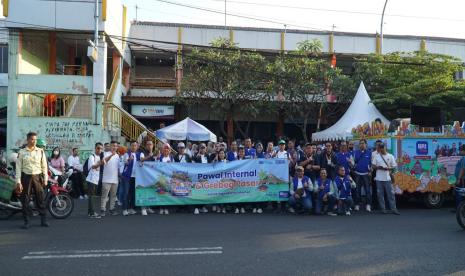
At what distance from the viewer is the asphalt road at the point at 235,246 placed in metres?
6.57

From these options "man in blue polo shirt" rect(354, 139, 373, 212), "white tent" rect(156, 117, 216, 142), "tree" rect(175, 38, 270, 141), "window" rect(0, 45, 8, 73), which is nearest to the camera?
"man in blue polo shirt" rect(354, 139, 373, 212)

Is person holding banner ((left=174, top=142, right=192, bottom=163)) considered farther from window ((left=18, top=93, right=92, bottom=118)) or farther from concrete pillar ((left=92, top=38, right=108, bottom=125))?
window ((left=18, top=93, right=92, bottom=118))

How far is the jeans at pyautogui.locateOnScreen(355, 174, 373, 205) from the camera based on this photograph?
1307 cm

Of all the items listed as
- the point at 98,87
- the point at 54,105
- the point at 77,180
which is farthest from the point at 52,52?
the point at 77,180

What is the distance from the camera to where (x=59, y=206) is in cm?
1133

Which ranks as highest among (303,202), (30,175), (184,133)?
(184,133)

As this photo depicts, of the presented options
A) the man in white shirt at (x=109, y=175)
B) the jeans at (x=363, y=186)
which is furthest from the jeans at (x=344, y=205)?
the man in white shirt at (x=109, y=175)

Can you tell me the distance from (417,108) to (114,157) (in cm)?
858

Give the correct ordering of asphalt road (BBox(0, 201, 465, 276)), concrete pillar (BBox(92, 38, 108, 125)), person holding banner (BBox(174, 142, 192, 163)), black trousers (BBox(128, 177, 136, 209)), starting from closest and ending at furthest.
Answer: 1. asphalt road (BBox(0, 201, 465, 276))
2. black trousers (BBox(128, 177, 136, 209))
3. person holding banner (BBox(174, 142, 192, 163))
4. concrete pillar (BBox(92, 38, 108, 125))

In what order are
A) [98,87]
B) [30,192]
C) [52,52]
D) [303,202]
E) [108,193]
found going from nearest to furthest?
[30,192]
[108,193]
[303,202]
[98,87]
[52,52]

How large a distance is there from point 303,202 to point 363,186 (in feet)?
6.37

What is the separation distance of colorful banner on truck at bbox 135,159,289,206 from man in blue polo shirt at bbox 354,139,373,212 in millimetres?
1861

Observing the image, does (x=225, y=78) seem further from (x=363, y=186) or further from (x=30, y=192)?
(x=30, y=192)

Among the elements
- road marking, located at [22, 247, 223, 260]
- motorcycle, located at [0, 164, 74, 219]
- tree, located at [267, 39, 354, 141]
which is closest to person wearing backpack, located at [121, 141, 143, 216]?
motorcycle, located at [0, 164, 74, 219]
